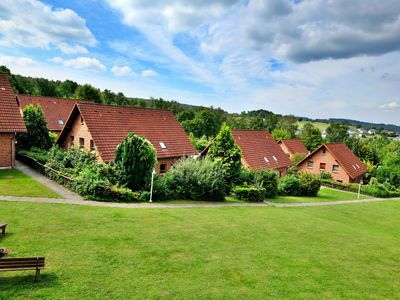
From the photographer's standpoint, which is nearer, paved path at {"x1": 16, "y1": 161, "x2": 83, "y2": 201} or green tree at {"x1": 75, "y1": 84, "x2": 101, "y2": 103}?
paved path at {"x1": 16, "y1": 161, "x2": 83, "y2": 201}

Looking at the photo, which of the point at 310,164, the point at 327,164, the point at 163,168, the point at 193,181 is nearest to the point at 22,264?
the point at 193,181

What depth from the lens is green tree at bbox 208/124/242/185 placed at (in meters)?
26.2

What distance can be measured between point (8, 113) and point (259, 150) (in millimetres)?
27395

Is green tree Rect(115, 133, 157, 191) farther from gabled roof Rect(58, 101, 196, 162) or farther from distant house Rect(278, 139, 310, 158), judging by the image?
distant house Rect(278, 139, 310, 158)

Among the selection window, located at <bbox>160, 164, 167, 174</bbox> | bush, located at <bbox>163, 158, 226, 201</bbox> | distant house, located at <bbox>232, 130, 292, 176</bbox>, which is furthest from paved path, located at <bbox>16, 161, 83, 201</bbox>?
distant house, located at <bbox>232, 130, 292, 176</bbox>

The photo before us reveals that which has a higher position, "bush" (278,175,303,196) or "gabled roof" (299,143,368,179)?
"gabled roof" (299,143,368,179)

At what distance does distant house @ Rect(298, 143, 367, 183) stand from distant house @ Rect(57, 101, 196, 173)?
2908cm

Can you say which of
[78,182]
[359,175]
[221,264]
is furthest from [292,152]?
[221,264]

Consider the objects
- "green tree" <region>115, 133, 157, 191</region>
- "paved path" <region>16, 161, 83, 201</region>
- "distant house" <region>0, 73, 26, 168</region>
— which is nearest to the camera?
"paved path" <region>16, 161, 83, 201</region>

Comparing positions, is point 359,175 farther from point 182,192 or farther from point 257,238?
point 257,238

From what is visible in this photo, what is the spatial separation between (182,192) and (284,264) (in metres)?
11.9

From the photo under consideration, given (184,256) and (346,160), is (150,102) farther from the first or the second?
(184,256)

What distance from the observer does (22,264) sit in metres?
7.86

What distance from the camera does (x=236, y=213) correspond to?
19000mm
